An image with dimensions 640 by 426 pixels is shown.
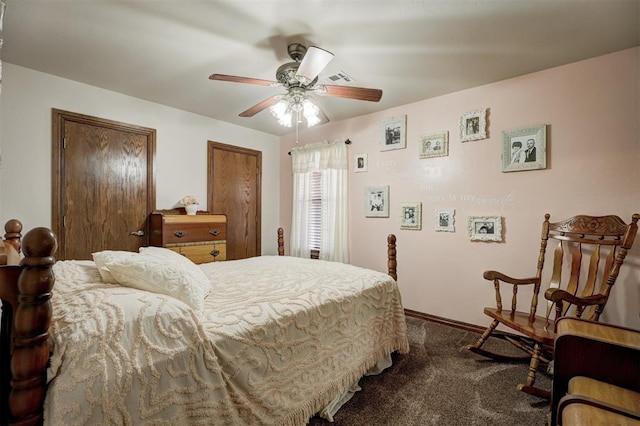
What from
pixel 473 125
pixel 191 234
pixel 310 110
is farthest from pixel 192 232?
pixel 473 125

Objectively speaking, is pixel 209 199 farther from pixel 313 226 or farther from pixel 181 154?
pixel 313 226

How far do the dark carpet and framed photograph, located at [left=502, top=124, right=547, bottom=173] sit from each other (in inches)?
64.7

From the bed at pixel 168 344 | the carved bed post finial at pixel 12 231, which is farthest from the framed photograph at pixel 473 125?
the carved bed post finial at pixel 12 231

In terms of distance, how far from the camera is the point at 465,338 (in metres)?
2.71

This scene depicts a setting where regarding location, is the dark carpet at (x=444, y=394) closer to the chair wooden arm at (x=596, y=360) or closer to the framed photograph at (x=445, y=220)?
the chair wooden arm at (x=596, y=360)

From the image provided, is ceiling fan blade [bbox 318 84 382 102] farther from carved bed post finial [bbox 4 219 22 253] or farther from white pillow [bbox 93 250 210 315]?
carved bed post finial [bbox 4 219 22 253]

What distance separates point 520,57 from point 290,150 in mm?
3087

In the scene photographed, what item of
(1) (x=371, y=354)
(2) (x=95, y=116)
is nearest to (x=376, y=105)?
(1) (x=371, y=354)

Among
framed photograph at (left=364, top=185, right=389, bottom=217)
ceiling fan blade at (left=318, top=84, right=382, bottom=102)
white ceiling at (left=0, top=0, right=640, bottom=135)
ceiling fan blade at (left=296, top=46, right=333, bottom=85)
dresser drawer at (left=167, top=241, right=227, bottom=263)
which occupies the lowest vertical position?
dresser drawer at (left=167, top=241, right=227, bottom=263)

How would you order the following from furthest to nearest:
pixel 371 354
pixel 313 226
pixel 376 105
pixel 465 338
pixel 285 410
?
pixel 313 226
pixel 376 105
pixel 465 338
pixel 371 354
pixel 285 410

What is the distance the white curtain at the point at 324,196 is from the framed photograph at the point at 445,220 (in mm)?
1197

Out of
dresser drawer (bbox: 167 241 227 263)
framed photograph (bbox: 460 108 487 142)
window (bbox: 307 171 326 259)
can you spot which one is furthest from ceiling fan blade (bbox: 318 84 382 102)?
dresser drawer (bbox: 167 241 227 263)

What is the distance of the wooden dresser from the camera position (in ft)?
10.0

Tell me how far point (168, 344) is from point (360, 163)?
3179 mm
